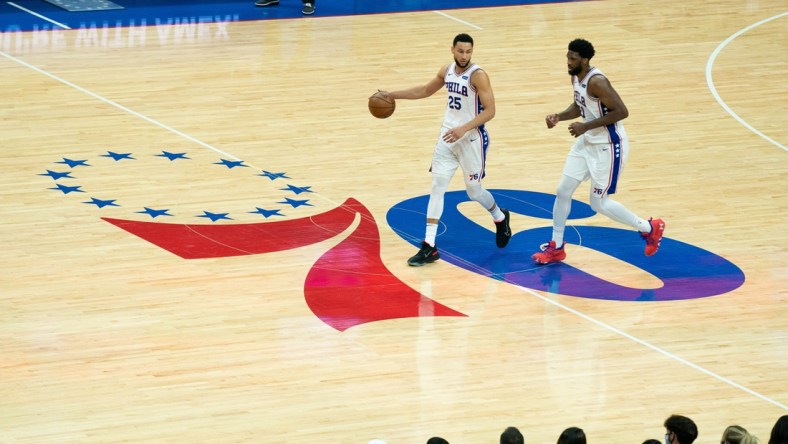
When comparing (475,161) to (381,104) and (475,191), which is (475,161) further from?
(381,104)

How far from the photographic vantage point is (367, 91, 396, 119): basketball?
39.7ft

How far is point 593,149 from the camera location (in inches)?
453

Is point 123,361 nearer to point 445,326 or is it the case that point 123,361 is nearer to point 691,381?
point 445,326

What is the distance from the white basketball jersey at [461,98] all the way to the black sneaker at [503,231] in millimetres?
976

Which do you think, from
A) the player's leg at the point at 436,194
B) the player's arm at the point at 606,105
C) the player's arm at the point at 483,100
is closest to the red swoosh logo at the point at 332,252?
the player's leg at the point at 436,194

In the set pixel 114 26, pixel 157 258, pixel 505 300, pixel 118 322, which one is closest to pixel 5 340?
pixel 118 322

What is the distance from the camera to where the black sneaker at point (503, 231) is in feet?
39.9

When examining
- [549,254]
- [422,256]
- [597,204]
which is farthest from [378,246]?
[597,204]

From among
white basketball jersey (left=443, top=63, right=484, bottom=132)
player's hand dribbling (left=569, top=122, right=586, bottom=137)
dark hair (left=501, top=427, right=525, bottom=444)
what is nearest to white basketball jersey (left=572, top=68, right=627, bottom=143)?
player's hand dribbling (left=569, top=122, right=586, bottom=137)

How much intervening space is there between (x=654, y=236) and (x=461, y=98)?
2099mm

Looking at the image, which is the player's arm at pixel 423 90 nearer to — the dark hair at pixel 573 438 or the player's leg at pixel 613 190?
the player's leg at pixel 613 190

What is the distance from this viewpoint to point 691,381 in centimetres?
967

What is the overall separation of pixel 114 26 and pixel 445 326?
10912 millimetres

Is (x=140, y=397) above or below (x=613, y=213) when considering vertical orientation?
below
